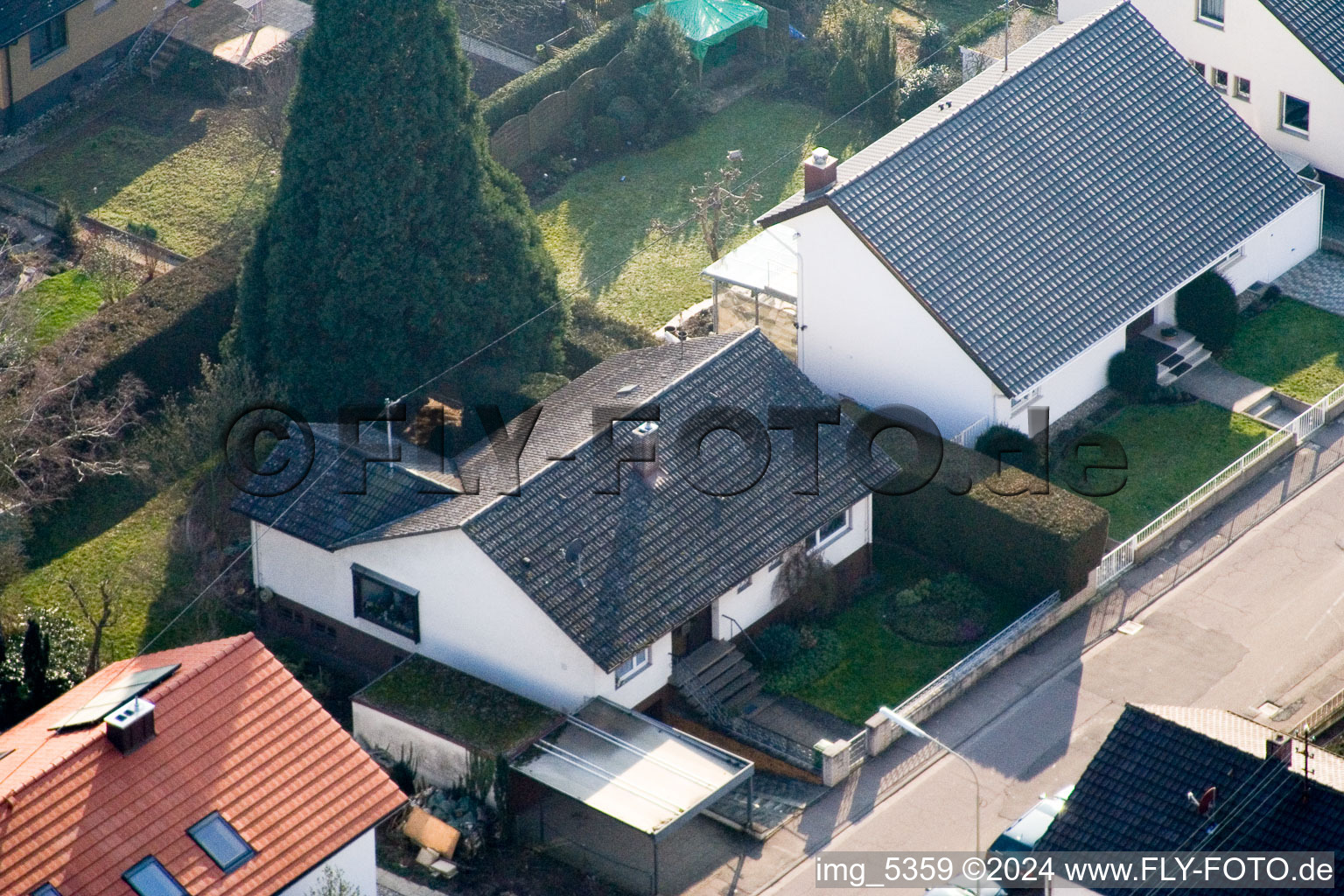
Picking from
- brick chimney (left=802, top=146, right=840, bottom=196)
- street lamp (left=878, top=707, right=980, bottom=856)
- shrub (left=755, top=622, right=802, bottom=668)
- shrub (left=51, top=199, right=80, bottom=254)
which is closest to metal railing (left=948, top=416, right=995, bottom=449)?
brick chimney (left=802, top=146, right=840, bottom=196)

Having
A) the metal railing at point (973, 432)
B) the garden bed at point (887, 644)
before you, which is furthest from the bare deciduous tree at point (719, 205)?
the garden bed at point (887, 644)

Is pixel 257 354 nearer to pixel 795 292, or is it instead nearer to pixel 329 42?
pixel 329 42

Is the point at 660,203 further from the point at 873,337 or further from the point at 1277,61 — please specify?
the point at 1277,61

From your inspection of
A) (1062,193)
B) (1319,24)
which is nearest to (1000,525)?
(1062,193)

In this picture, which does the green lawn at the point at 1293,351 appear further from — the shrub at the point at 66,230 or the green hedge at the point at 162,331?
the shrub at the point at 66,230

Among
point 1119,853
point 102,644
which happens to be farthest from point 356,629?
point 1119,853
